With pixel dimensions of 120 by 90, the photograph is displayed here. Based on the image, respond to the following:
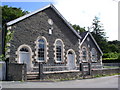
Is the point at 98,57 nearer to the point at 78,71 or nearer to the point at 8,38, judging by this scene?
the point at 78,71

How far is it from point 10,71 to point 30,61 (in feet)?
12.1

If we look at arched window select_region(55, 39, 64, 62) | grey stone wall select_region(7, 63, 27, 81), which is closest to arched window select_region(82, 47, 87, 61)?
arched window select_region(55, 39, 64, 62)

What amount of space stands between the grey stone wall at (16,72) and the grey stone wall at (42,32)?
2301 millimetres

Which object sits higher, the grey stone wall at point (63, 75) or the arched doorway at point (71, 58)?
the arched doorway at point (71, 58)

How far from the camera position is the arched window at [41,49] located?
18719 millimetres

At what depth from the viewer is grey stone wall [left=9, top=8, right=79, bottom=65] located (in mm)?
17188

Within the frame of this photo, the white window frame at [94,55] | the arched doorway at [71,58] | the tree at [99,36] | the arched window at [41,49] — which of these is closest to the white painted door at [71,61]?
the arched doorway at [71,58]

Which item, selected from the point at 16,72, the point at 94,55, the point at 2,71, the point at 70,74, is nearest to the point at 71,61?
the point at 70,74

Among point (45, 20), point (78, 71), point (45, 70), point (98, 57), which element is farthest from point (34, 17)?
point (98, 57)

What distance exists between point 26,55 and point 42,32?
10.5 ft

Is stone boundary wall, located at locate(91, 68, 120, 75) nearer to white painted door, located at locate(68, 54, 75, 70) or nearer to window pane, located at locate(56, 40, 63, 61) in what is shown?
white painted door, located at locate(68, 54, 75, 70)

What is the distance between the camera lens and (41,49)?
62.2 feet

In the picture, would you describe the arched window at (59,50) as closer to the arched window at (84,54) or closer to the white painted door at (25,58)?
the white painted door at (25,58)

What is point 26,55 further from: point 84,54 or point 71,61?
point 84,54
